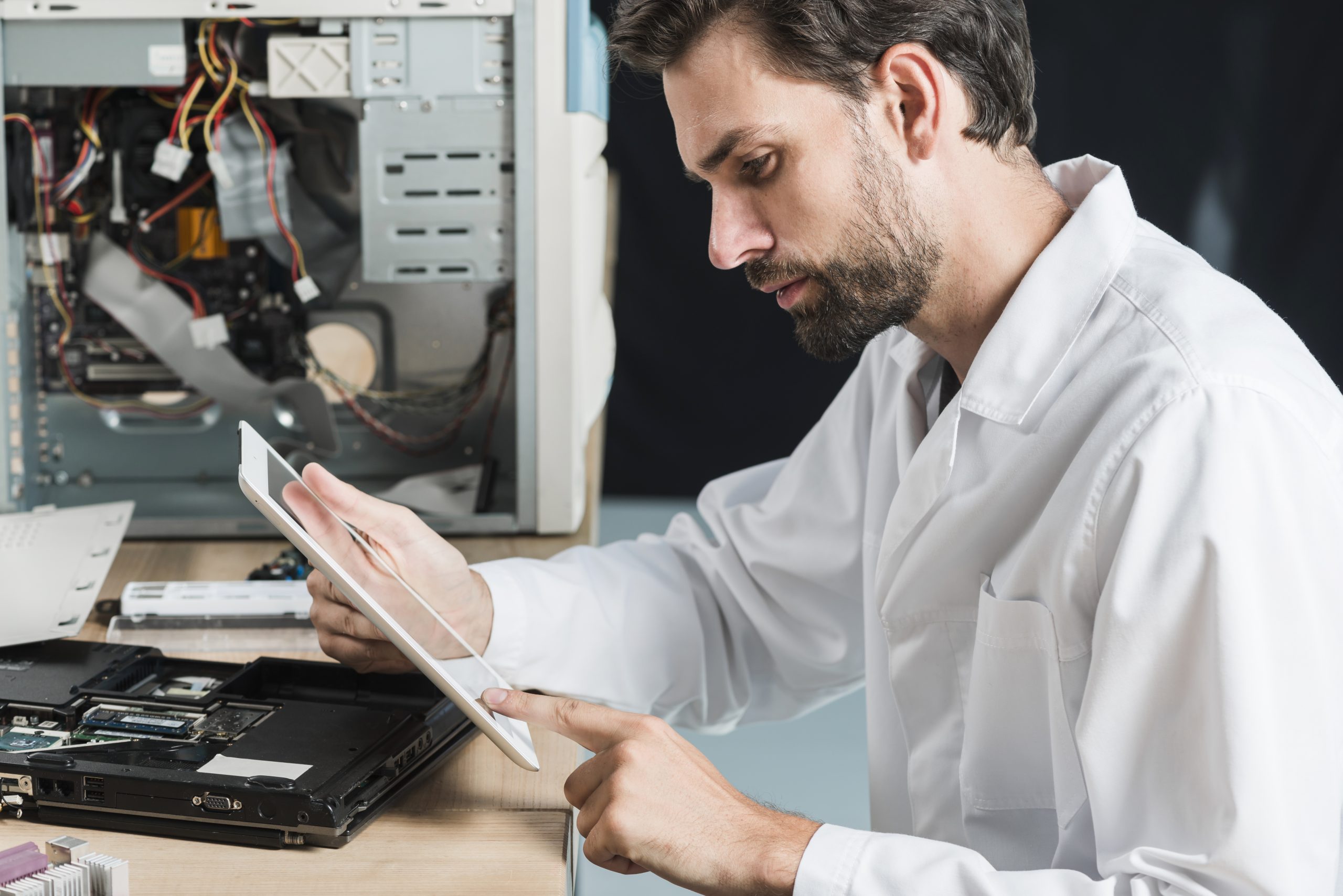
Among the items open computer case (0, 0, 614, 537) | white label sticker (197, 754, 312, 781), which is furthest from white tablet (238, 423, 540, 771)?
open computer case (0, 0, 614, 537)

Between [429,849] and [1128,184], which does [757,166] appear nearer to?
[429,849]

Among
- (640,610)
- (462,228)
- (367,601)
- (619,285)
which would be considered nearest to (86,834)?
(367,601)

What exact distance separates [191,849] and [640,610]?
19.5 inches

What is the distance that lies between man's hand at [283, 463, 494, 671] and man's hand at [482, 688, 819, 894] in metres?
0.13

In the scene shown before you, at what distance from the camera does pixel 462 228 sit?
1441 millimetres

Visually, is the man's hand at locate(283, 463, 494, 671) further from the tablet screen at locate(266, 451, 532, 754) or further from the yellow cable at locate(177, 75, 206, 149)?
the yellow cable at locate(177, 75, 206, 149)

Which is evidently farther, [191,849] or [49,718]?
[49,718]

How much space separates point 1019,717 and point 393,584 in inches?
19.0

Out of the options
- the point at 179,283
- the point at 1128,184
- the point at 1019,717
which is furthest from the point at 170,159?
the point at 1128,184

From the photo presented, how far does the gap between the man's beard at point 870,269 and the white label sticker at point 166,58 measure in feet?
2.42

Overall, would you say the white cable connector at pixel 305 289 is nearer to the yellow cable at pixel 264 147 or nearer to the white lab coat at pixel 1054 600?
the yellow cable at pixel 264 147

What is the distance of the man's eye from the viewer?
975mm

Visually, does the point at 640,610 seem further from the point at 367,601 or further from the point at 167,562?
the point at 167,562

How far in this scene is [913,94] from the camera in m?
0.98
